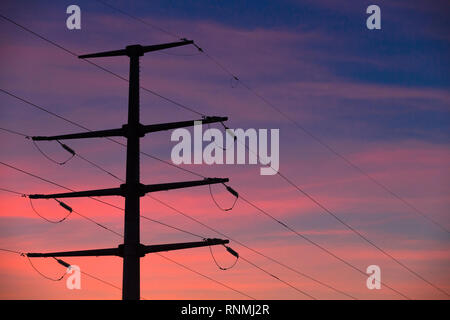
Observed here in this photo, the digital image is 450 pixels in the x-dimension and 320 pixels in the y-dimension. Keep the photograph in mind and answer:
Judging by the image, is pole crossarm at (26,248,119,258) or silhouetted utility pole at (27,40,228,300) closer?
silhouetted utility pole at (27,40,228,300)

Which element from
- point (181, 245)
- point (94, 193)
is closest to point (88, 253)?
point (94, 193)

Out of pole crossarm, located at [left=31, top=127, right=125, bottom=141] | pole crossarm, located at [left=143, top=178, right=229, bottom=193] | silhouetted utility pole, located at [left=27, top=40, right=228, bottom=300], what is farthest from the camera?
Result: pole crossarm, located at [left=31, top=127, right=125, bottom=141]

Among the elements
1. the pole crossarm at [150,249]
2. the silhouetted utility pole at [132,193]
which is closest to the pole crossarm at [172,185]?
the silhouetted utility pole at [132,193]

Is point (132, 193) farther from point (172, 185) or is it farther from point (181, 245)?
point (181, 245)

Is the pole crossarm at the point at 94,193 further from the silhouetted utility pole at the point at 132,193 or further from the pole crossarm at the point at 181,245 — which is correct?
the pole crossarm at the point at 181,245

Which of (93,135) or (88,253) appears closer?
(88,253)

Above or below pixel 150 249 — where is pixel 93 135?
above

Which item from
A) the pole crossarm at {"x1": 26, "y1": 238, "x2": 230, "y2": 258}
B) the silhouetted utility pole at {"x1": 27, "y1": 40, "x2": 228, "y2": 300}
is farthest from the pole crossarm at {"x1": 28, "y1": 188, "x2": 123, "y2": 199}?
the pole crossarm at {"x1": 26, "y1": 238, "x2": 230, "y2": 258}

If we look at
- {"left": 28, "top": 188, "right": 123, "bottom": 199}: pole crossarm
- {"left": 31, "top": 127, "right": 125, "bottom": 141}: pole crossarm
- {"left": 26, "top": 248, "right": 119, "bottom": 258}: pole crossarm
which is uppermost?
{"left": 31, "top": 127, "right": 125, "bottom": 141}: pole crossarm

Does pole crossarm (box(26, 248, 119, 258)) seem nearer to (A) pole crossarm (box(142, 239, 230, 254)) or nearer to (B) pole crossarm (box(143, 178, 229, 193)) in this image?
(A) pole crossarm (box(142, 239, 230, 254))

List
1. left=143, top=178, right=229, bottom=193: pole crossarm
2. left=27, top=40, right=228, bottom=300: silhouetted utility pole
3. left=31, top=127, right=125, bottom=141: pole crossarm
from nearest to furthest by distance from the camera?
left=27, top=40, right=228, bottom=300: silhouetted utility pole → left=143, top=178, right=229, bottom=193: pole crossarm → left=31, top=127, right=125, bottom=141: pole crossarm

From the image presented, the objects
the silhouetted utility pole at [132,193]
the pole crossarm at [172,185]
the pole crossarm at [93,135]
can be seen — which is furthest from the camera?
the pole crossarm at [93,135]

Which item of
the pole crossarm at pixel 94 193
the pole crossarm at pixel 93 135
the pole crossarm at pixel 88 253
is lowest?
the pole crossarm at pixel 88 253
